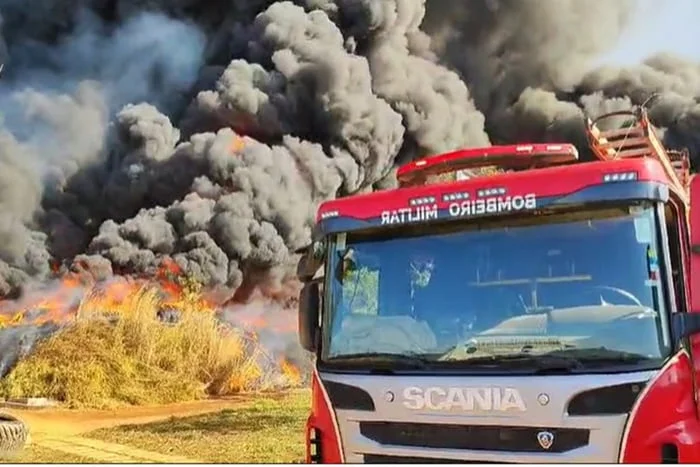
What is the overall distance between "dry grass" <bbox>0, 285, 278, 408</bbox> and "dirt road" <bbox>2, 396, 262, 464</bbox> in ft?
0.47

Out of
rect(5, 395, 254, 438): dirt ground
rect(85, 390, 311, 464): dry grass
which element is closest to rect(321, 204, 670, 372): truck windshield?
rect(85, 390, 311, 464): dry grass

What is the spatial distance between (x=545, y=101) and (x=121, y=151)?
559cm

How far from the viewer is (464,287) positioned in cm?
374

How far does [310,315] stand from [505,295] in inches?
35.3

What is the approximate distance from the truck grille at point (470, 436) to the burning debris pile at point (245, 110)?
22.3 ft

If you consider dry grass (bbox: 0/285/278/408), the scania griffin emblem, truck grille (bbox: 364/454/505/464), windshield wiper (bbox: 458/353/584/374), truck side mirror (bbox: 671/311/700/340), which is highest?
dry grass (bbox: 0/285/278/408)

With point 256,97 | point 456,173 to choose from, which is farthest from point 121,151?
point 456,173

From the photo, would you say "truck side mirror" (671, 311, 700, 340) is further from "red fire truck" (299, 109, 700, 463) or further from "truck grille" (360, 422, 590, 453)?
"truck grille" (360, 422, 590, 453)

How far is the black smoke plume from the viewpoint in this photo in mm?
11445

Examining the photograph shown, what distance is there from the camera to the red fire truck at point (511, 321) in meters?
3.25

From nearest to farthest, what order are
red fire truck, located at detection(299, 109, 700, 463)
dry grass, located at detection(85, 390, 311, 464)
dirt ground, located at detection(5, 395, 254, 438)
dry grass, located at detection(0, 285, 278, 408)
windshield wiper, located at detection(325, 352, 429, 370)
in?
1. red fire truck, located at detection(299, 109, 700, 463)
2. windshield wiper, located at detection(325, 352, 429, 370)
3. dry grass, located at detection(85, 390, 311, 464)
4. dirt ground, located at detection(5, 395, 254, 438)
5. dry grass, located at detection(0, 285, 278, 408)

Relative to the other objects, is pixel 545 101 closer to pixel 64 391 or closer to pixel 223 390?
pixel 223 390

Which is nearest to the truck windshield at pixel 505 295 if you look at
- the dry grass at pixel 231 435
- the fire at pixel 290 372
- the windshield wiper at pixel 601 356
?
the windshield wiper at pixel 601 356

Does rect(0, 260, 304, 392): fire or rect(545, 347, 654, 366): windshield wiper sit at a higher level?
rect(0, 260, 304, 392): fire
